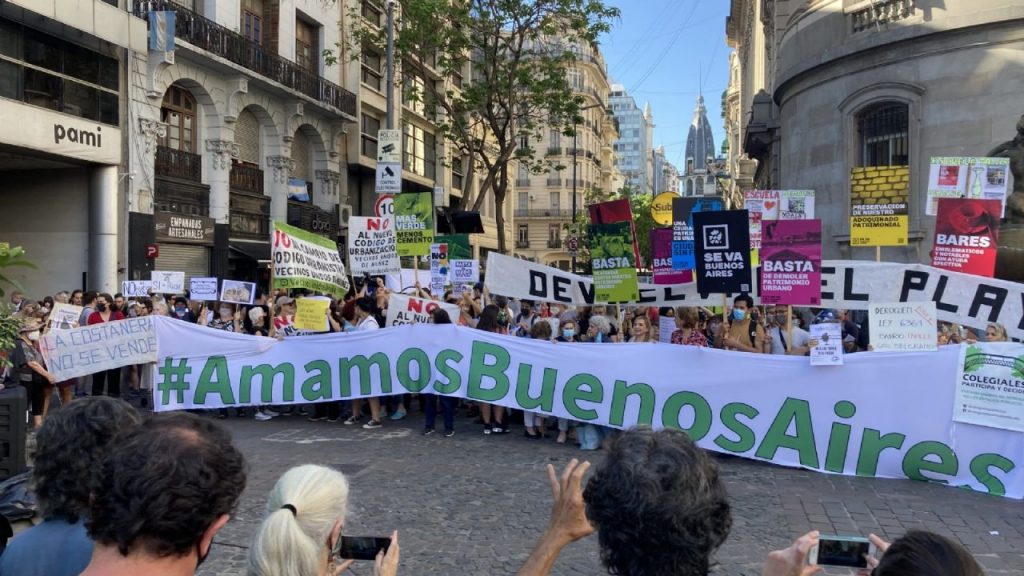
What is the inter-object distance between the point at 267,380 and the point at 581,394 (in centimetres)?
429

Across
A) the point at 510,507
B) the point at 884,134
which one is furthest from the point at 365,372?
the point at 884,134

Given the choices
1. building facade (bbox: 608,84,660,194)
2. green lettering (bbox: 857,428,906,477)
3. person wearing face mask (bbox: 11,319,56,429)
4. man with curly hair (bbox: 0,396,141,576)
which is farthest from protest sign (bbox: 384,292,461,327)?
building facade (bbox: 608,84,660,194)

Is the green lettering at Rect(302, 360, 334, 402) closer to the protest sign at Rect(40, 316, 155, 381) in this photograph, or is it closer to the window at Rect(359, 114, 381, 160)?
the protest sign at Rect(40, 316, 155, 381)

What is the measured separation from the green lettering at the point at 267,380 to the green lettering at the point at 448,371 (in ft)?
6.84

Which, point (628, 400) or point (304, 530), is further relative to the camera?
point (628, 400)

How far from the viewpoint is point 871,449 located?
8133 millimetres

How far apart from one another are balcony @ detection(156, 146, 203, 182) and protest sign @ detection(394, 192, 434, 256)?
42.0 feet

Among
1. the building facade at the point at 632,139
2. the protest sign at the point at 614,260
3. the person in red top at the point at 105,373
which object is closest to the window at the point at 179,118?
the person in red top at the point at 105,373

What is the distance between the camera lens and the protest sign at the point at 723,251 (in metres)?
9.64

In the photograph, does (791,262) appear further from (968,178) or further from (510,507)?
(510,507)

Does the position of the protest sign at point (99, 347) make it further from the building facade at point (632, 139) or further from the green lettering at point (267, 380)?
the building facade at point (632, 139)

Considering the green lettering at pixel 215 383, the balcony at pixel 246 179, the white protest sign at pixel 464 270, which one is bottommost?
the green lettering at pixel 215 383

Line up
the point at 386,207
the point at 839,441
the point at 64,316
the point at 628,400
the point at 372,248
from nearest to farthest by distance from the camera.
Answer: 1. the point at 839,441
2. the point at 628,400
3. the point at 64,316
4. the point at 372,248
5. the point at 386,207

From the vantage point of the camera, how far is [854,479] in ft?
26.4
